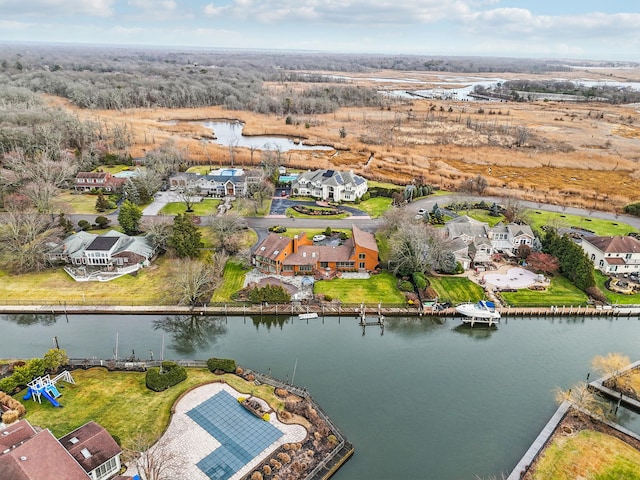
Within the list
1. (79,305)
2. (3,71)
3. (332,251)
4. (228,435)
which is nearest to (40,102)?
(3,71)

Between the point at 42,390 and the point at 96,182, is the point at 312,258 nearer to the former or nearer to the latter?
the point at 42,390

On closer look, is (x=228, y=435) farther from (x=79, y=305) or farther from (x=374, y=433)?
(x=79, y=305)

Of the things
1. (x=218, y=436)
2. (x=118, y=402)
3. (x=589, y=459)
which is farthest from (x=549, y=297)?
(x=118, y=402)

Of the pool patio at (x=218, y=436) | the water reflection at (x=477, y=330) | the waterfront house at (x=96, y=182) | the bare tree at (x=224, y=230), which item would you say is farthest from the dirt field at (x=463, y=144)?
the pool patio at (x=218, y=436)

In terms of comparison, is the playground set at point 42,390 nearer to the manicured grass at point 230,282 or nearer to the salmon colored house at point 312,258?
the manicured grass at point 230,282

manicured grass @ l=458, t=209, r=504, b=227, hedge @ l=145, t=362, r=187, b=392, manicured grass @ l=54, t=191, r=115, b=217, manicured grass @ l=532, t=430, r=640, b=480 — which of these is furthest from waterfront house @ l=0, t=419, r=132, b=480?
manicured grass @ l=458, t=209, r=504, b=227

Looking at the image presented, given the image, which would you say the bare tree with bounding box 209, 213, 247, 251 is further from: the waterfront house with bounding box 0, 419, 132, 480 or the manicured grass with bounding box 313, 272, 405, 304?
the waterfront house with bounding box 0, 419, 132, 480
